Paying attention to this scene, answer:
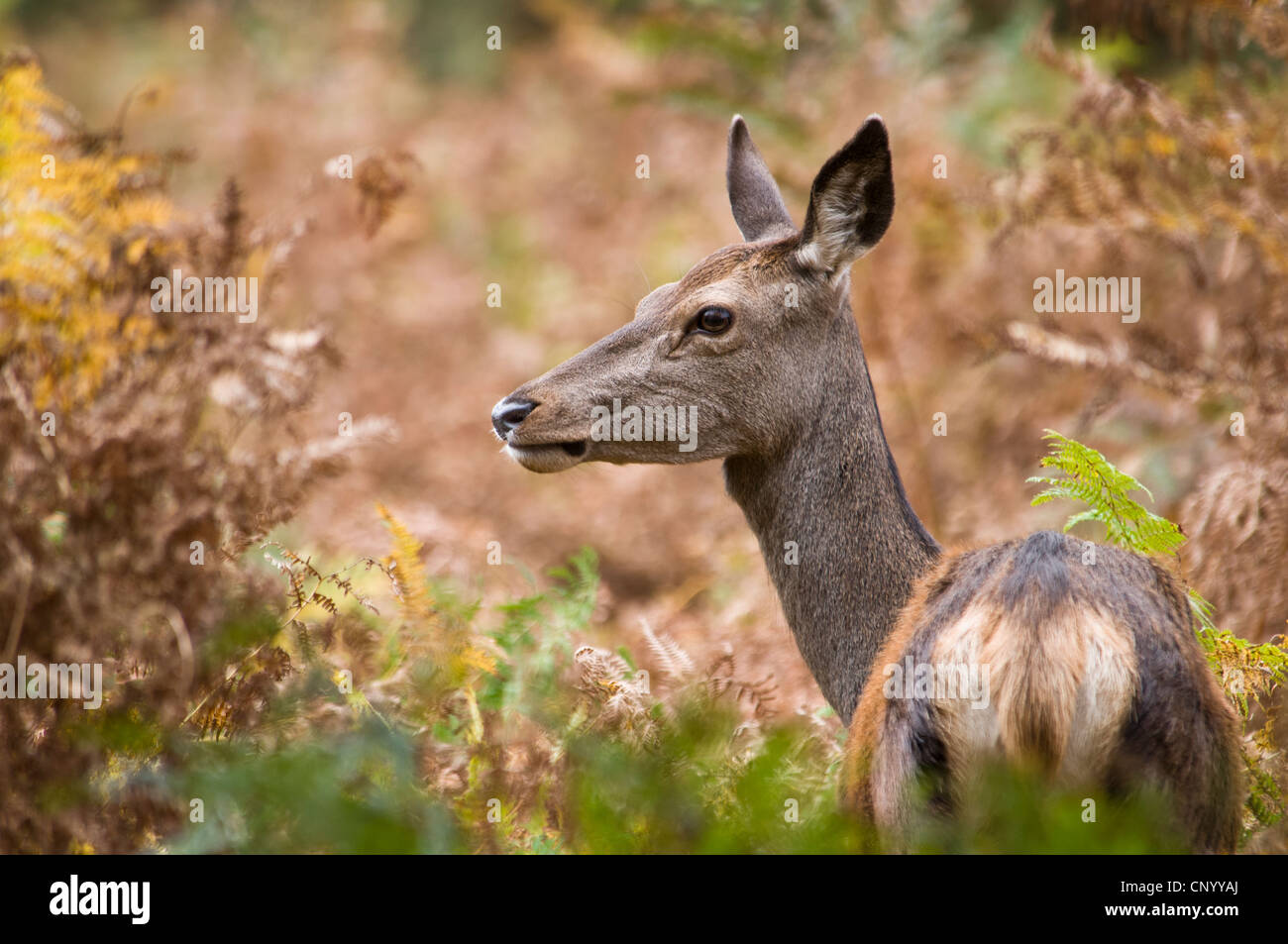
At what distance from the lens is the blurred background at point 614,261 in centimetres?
552

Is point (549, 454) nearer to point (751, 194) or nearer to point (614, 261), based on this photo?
point (751, 194)

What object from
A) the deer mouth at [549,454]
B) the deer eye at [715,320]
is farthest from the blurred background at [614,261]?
the deer eye at [715,320]

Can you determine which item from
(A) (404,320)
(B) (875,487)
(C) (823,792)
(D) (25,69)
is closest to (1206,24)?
(B) (875,487)

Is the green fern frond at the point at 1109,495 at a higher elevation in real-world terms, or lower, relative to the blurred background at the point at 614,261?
lower

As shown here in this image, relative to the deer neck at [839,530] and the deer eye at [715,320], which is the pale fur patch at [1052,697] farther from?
the deer eye at [715,320]

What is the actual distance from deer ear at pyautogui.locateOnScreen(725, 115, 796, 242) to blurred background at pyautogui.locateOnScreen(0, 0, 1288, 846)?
47.0 inches

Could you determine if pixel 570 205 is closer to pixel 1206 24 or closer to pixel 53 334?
pixel 1206 24

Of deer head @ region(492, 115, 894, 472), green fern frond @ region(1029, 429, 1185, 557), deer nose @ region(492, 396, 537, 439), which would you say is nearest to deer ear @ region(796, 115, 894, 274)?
deer head @ region(492, 115, 894, 472)

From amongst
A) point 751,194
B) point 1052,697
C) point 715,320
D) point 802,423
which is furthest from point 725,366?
point 1052,697

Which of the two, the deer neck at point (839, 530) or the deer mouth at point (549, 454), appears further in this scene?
the deer mouth at point (549, 454)

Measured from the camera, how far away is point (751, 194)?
17.2 feet

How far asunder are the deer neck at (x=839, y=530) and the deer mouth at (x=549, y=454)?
0.64m
